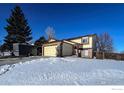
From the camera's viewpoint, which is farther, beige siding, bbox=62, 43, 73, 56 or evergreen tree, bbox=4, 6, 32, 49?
beige siding, bbox=62, 43, 73, 56

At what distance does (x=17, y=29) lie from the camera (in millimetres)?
3549

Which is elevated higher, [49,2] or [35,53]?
[49,2]

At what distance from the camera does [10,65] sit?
495 cm

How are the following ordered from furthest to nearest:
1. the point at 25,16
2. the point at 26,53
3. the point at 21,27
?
the point at 26,53 → the point at 21,27 → the point at 25,16

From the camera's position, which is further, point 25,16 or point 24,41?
point 24,41

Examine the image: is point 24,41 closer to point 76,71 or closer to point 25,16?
point 25,16

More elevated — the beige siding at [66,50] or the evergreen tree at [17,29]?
the evergreen tree at [17,29]

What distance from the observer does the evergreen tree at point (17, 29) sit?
3.29 meters

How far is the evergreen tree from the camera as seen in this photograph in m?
3.29

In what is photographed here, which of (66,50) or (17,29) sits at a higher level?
(17,29)

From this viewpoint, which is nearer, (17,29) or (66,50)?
(17,29)
